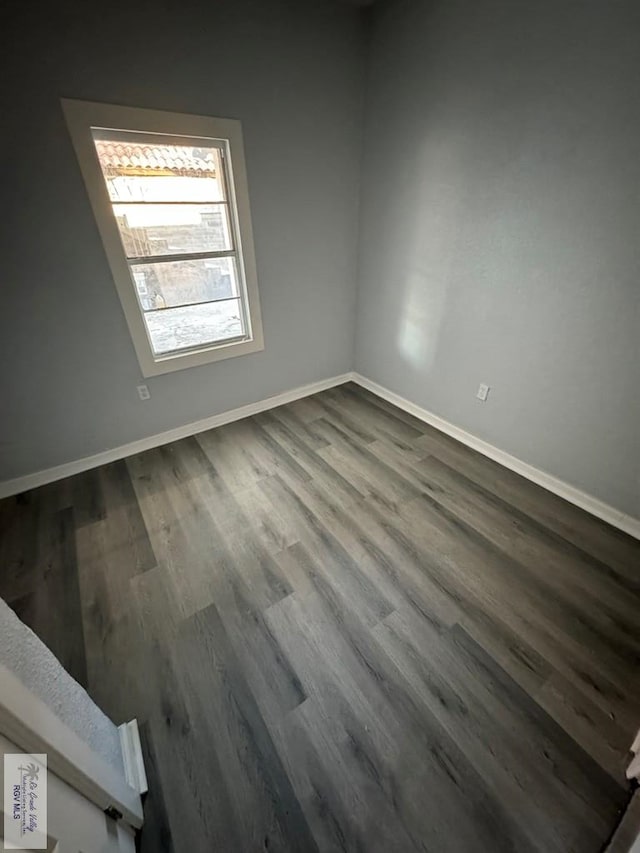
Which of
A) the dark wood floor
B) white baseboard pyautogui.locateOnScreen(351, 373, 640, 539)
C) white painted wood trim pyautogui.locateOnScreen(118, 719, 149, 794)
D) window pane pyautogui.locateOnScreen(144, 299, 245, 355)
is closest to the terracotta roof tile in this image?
window pane pyautogui.locateOnScreen(144, 299, 245, 355)

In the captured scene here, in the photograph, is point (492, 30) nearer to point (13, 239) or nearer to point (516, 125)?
point (516, 125)

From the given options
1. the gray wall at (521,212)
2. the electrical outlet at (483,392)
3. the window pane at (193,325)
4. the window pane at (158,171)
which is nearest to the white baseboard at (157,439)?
the window pane at (193,325)

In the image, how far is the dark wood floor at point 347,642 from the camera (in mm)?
1023

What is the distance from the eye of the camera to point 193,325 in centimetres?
249

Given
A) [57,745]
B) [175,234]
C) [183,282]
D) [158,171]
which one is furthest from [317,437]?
[57,745]

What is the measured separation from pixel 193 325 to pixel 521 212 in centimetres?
215

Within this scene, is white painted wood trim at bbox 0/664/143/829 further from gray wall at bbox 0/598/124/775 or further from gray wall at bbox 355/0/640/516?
gray wall at bbox 355/0/640/516

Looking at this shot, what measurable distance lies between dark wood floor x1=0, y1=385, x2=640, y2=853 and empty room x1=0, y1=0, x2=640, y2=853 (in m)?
0.01

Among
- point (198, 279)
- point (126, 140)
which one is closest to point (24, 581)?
point (198, 279)

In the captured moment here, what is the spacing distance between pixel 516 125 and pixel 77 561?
10.3 ft

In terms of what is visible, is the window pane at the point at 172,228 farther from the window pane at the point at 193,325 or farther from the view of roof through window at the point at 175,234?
the window pane at the point at 193,325

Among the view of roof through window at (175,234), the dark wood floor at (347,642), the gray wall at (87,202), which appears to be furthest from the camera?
the view of roof through window at (175,234)

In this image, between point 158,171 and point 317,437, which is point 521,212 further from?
point 158,171

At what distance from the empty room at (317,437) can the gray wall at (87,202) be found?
0.05 ft
